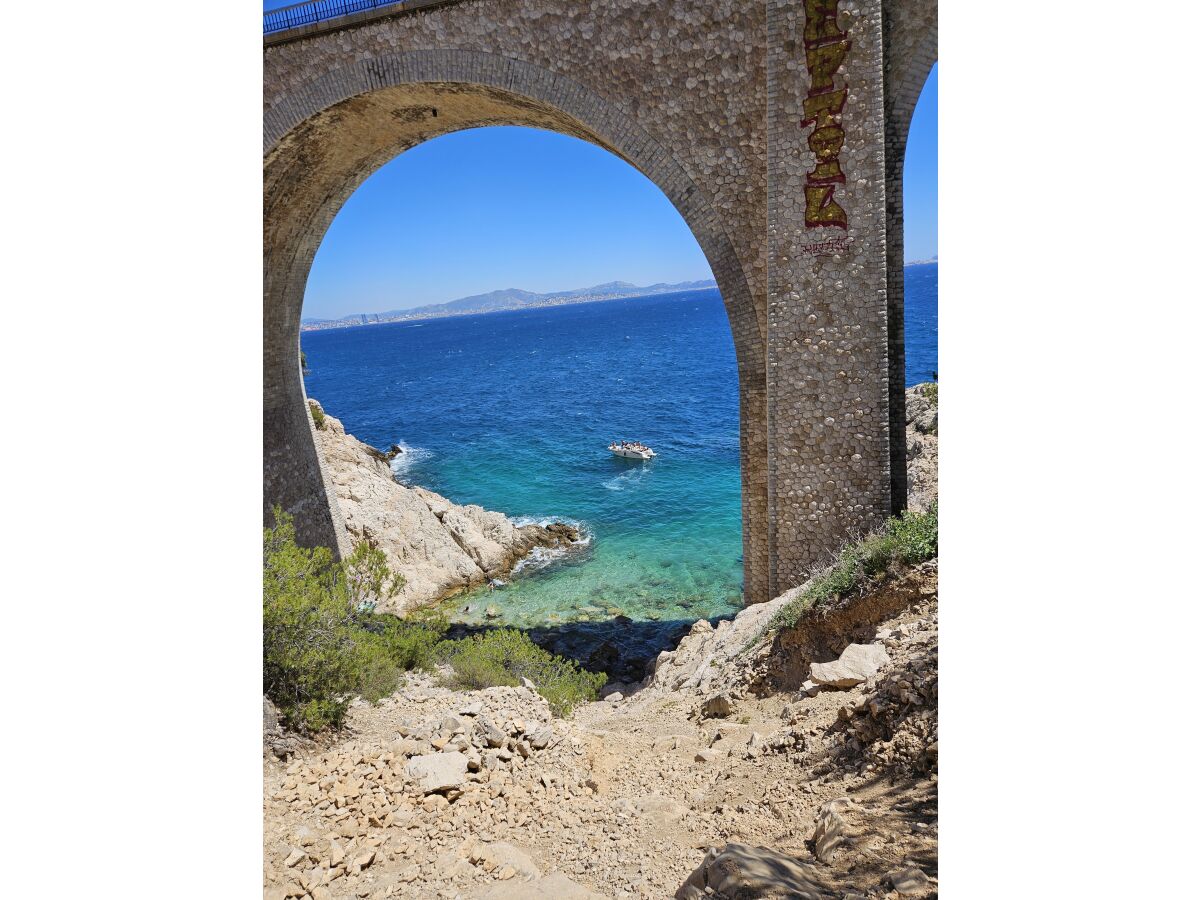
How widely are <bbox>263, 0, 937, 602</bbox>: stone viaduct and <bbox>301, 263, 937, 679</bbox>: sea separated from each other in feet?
15.1

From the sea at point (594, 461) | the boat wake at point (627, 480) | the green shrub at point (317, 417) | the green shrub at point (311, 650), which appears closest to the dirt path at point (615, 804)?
the green shrub at point (311, 650)

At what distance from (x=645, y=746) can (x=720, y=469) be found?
19.7m

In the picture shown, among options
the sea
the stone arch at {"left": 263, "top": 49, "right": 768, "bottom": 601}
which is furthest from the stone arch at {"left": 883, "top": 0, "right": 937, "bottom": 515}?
the sea

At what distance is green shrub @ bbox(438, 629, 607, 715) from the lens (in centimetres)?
654

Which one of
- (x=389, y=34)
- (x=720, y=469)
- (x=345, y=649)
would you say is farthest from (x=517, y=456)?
(x=345, y=649)

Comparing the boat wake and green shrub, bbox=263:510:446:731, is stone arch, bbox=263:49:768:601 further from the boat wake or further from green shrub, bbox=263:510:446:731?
the boat wake

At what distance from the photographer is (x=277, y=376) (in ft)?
38.1

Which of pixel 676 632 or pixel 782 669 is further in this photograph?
pixel 676 632

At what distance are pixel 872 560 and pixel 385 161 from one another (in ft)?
31.6

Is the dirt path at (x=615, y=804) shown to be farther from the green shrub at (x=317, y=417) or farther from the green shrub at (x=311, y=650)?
the green shrub at (x=317, y=417)

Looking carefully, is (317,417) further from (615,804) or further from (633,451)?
(615,804)

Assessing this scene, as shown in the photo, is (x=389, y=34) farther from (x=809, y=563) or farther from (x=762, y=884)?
(x=762, y=884)

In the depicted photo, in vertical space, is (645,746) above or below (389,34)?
below

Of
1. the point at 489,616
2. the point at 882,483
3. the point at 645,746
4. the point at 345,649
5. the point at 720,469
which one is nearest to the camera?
the point at 645,746
